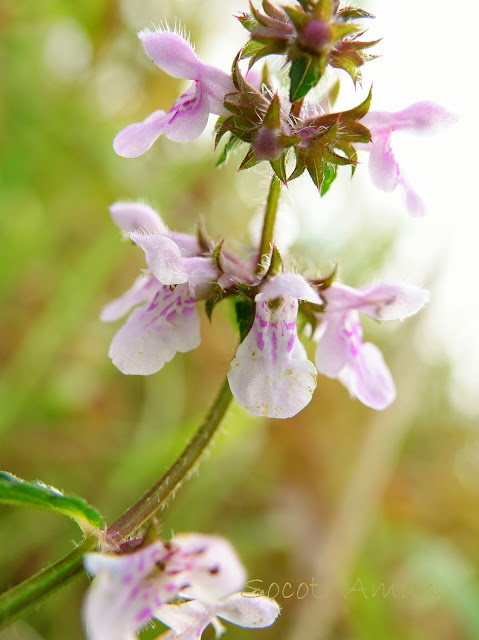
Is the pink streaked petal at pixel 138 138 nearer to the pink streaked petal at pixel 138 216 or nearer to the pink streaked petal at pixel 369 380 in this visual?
the pink streaked petal at pixel 138 216

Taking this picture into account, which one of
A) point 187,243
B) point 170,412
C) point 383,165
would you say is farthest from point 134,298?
point 170,412

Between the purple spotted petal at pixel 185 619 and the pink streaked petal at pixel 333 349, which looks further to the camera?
the pink streaked petal at pixel 333 349


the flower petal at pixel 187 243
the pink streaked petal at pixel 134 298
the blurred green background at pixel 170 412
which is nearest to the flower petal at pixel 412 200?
the flower petal at pixel 187 243

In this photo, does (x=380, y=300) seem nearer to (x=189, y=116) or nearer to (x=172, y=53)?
(x=189, y=116)

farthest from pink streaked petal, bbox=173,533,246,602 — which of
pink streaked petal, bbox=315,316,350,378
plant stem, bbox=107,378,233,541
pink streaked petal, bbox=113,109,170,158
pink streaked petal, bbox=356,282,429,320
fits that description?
pink streaked petal, bbox=113,109,170,158

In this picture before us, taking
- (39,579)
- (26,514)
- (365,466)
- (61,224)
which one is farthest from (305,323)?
(61,224)

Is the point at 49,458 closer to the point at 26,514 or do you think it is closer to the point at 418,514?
the point at 26,514

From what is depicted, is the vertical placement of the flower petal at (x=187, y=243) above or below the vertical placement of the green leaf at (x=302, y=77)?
below
